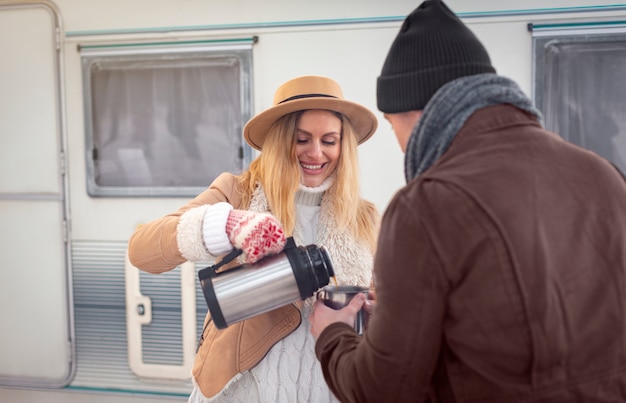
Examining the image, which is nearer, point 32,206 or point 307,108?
point 307,108

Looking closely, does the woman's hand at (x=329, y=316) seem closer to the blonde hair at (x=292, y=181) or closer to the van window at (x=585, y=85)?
the blonde hair at (x=292, y=181)

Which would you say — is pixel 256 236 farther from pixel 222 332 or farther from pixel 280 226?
pixel 222 332

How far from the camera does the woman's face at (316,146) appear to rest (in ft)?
7.18

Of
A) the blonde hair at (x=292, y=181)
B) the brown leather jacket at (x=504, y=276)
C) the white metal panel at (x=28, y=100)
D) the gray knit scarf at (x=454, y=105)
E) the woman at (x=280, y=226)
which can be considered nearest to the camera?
the brown leather jacket at (x=504, y=276)

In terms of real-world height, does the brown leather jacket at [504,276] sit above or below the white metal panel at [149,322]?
above

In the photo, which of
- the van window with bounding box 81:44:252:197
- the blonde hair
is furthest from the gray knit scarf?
the van window with bounding box 81:44:252:197

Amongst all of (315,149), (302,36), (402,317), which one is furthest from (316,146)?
(302,36)

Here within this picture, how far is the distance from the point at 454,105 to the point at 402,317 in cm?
46

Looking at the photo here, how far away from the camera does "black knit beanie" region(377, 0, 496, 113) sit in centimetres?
126

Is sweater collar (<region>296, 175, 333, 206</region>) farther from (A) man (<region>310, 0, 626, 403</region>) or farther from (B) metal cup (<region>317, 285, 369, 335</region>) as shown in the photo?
(A) man (<region>310, 0, 626, 403</region>)

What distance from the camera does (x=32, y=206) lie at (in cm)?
355

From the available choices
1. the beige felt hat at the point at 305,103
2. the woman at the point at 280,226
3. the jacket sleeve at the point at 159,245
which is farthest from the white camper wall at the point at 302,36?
the jacket sleeve at the point at 159,245

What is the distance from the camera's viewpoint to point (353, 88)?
3203 mm

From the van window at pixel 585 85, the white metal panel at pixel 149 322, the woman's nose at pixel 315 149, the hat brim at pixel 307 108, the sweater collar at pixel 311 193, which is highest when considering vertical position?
the van window at pixel 585 85
